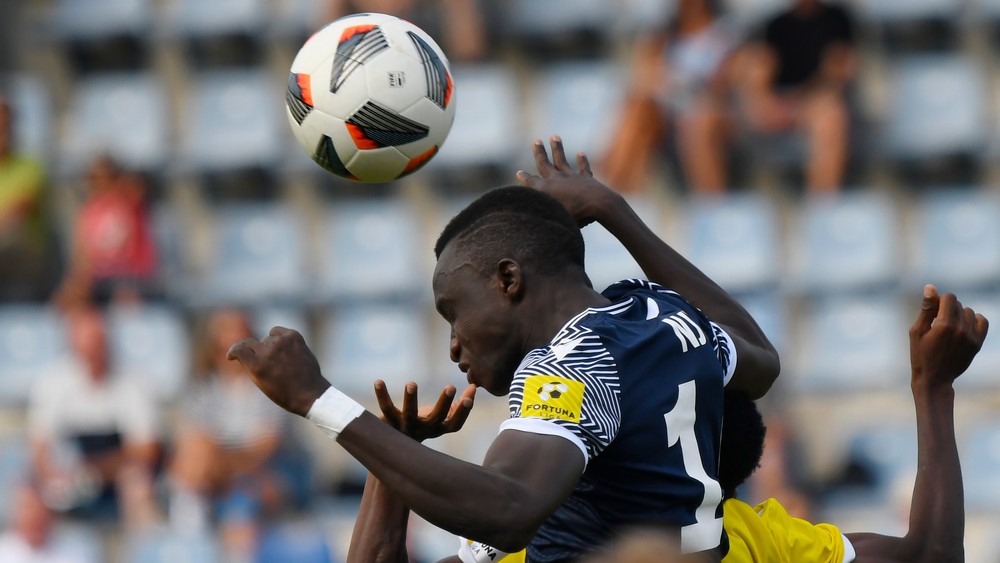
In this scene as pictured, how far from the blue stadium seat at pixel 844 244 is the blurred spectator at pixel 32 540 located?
16.9ft

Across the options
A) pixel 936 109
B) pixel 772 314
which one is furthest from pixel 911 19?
pixel 772 314

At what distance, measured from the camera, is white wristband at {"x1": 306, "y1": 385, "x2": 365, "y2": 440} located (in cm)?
336

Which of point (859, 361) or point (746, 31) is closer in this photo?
point (859, 361)

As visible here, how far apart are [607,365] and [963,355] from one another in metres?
1.32

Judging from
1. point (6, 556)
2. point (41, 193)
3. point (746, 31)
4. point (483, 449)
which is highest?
point (746, 31)

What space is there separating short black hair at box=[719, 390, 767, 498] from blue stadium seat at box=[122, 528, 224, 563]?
5.33 meters

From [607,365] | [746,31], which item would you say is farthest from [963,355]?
[746,31]

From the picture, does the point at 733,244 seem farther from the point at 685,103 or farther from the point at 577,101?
the point at 577,101

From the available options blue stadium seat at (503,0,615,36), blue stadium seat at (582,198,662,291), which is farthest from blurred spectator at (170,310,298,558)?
blue stadium seat at (503,0,615,36)

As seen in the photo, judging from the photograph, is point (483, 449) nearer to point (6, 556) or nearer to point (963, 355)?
point (6, 556)

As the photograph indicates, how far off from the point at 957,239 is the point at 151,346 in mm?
5672

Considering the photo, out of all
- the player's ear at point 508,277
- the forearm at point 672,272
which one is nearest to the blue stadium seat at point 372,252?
the forearm at point 672,272

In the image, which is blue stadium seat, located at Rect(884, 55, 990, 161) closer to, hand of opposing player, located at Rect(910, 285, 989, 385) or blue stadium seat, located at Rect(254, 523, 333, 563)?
blue stadium seat, located at Rect(254, 523, 333, 563)

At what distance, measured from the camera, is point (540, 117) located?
37.7ft
